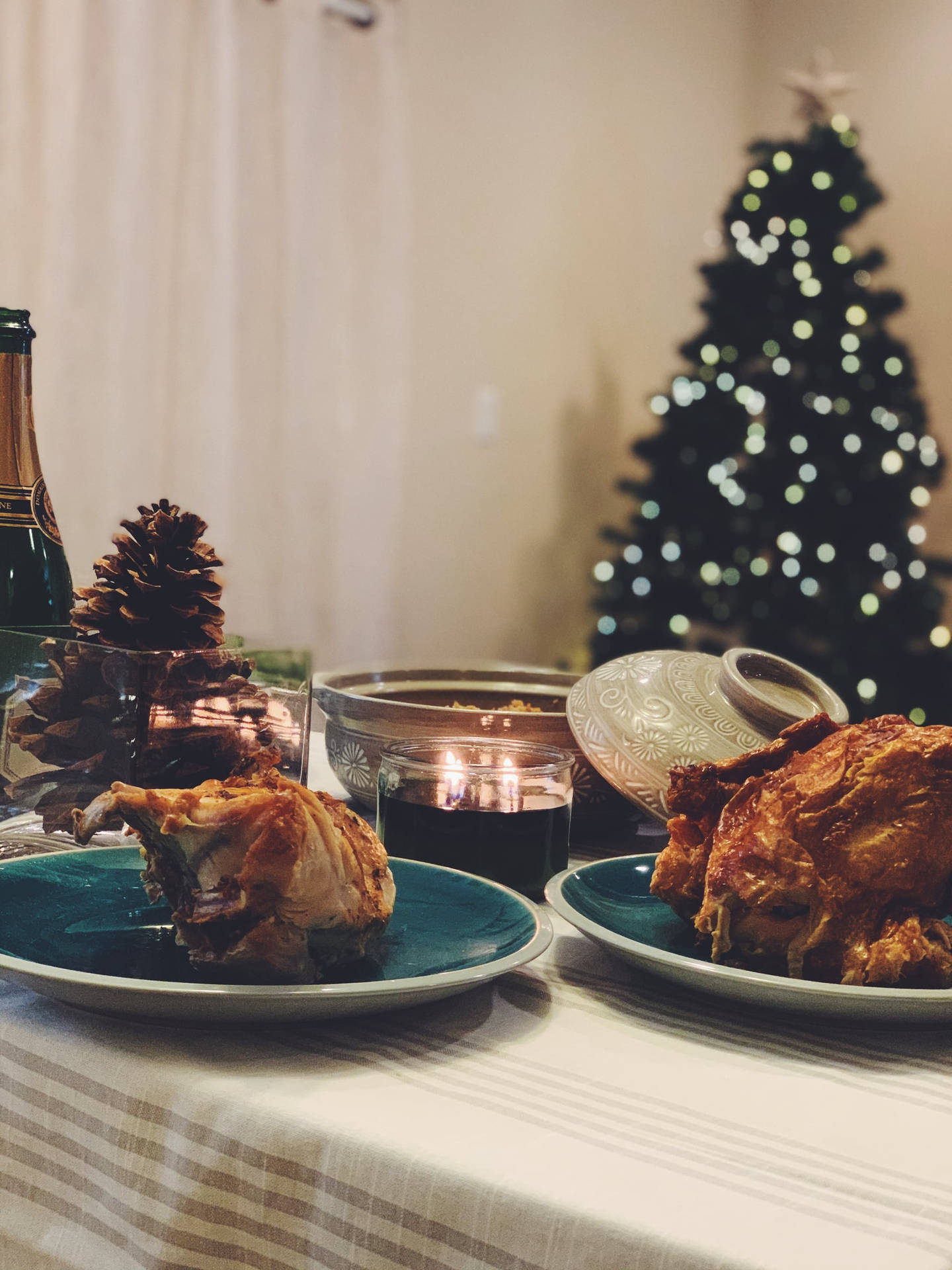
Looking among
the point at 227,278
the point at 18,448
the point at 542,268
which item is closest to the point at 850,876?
the point at 18,448

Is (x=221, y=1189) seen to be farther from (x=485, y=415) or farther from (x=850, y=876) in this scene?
(x=485, y=415)

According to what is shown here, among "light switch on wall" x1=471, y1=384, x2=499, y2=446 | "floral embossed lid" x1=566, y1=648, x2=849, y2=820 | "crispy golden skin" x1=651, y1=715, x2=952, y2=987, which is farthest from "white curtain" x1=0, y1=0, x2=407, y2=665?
"crispy golden skin" x1=651, y1=715, x2=952, y2=987

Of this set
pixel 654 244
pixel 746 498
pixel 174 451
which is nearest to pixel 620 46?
pixel 654 244

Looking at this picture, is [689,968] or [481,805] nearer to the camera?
[689,968]

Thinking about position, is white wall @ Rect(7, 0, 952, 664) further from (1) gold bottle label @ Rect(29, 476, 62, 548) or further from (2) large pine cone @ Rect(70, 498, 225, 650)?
(2) large pine cone @ Rect(70, 498, 225, 650)

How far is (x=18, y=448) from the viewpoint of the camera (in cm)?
85

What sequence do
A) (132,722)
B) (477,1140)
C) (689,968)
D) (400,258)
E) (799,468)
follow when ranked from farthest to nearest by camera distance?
(799,468) < (400,258) < (132,722) < (689,968) < (477,1140)

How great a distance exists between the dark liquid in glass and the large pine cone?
18 centimetres

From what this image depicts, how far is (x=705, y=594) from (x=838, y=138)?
1.40m

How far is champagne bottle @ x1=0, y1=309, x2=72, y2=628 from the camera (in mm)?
848

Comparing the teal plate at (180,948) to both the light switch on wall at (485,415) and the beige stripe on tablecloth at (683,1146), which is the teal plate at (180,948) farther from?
the light switch on wall at (485,415)

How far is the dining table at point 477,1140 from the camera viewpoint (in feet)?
1.25

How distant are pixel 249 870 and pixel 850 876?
→ 0.27m

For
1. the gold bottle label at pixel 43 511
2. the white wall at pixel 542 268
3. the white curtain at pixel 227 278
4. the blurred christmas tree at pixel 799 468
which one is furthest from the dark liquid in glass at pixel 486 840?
the blurred christmas tree at pixel 799 468
